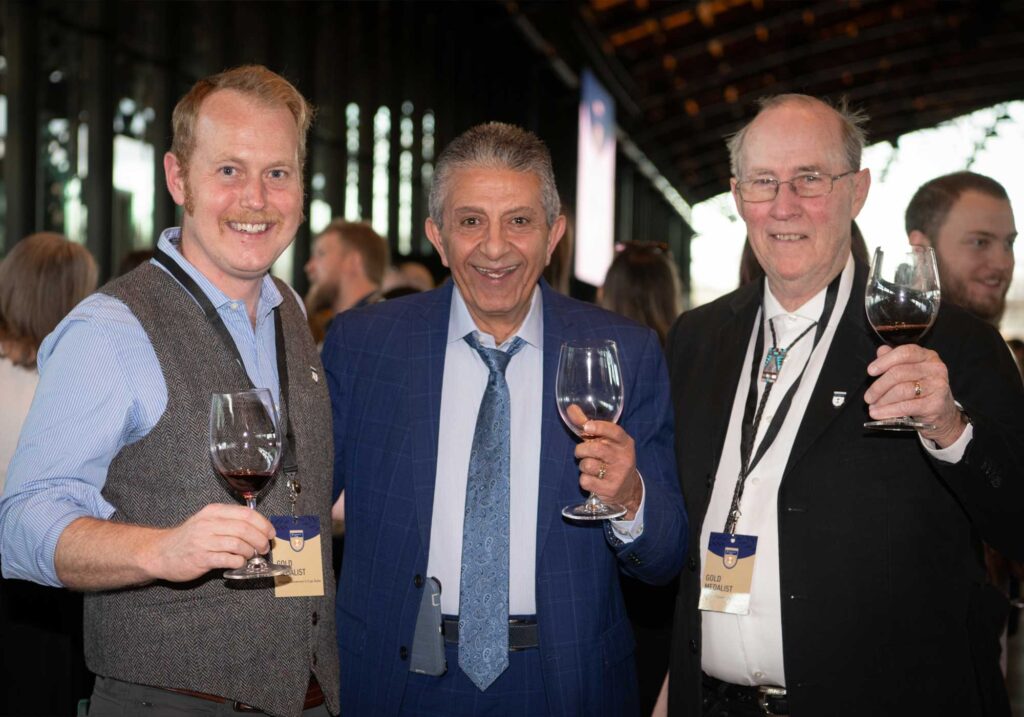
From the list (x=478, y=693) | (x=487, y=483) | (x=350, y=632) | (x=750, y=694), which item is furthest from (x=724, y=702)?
(x=350, y=632)

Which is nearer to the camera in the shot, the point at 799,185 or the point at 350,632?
the point at 350,632

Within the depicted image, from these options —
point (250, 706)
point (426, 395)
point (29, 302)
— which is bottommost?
point (250, 706)

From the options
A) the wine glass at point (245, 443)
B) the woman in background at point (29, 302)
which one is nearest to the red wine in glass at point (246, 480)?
the wine glass at point (245, 443)

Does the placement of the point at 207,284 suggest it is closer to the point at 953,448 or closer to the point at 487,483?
the point at 487,483

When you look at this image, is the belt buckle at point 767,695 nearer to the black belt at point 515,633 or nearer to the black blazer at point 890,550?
the black blazer at point 890,550

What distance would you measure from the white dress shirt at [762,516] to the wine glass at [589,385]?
48 centimetres

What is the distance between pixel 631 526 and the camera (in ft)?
7.68

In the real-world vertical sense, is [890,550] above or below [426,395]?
below

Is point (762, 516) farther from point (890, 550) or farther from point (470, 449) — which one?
point (470, 449)

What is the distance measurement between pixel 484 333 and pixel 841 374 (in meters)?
0.83

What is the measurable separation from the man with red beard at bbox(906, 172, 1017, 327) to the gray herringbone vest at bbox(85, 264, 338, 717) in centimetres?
227

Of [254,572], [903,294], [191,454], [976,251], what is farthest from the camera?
[976,251]

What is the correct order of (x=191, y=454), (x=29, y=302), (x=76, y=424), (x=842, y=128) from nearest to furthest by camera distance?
(x=76, y=424) → (x=191, y=454) → (x=842, y=128) → (x=29, y=302)

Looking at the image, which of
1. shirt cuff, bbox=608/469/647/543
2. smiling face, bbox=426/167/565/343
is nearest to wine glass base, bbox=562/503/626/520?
shirt cuff, bbox=608/469/647/543
